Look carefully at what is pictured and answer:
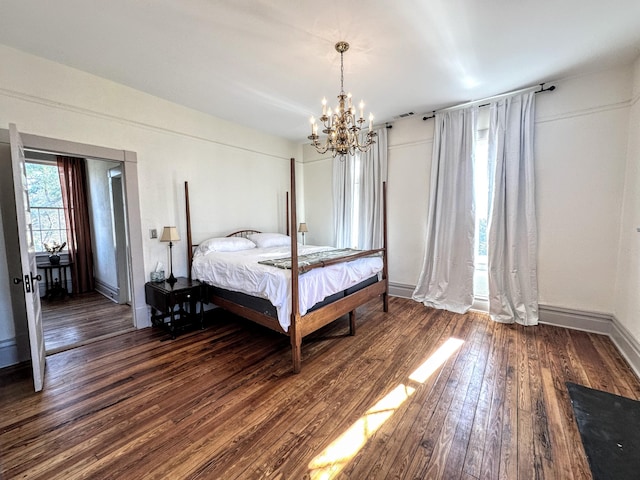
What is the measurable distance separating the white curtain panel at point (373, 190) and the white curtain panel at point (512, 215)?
1598 mm

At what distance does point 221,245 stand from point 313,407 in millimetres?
2615

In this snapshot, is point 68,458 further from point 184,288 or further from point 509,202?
point 509,202

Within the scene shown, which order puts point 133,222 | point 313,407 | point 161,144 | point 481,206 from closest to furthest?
point 313,407 < point 133,222 < point 161,144 < point 481,206

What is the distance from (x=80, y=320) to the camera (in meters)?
3.66

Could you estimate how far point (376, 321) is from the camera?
3.60 meters

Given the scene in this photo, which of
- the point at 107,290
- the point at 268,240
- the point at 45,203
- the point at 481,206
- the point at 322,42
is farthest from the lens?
the point at 45,203

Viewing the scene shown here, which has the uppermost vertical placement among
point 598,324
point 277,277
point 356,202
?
point 356,202

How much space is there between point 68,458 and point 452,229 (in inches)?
175

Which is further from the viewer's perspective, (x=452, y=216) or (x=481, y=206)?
(x=452, y=216)

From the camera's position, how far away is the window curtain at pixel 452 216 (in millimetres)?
3799

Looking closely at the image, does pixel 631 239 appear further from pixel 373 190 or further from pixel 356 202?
pixel 356 202

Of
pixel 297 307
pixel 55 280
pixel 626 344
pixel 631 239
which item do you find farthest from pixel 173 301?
pixel 631 239

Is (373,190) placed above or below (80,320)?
above

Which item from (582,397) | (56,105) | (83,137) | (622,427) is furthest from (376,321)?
(56,105)
